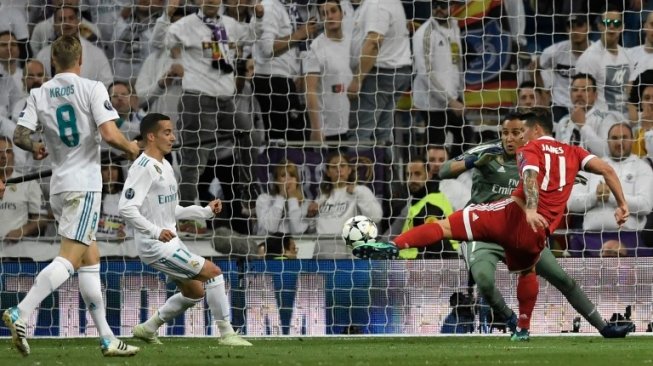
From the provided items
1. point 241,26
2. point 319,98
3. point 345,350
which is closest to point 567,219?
point 319,98

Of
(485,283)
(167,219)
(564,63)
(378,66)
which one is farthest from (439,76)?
(167,219)

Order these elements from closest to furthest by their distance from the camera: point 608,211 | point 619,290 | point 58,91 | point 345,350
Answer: point 58,91 < point 345,350 < point 619,290 < point 608,211

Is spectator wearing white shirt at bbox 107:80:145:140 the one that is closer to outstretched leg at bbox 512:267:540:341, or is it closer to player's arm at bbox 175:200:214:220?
player's arm at bbox 175:200:214:220

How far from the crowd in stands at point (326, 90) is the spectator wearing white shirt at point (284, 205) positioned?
14mm

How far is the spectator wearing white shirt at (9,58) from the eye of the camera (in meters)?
14.2

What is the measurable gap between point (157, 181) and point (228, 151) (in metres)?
4.59

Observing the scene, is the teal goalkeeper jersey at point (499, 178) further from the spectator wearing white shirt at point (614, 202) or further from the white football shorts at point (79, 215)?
the white football shorts at point (79, 215)

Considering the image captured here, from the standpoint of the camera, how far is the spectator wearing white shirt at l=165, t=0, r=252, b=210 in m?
14.0

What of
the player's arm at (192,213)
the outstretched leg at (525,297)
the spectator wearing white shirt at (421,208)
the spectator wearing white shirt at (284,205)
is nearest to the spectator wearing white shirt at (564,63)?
the spectator wearing white shirt at (421,208)

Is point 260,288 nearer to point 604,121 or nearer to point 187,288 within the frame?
point 187,288

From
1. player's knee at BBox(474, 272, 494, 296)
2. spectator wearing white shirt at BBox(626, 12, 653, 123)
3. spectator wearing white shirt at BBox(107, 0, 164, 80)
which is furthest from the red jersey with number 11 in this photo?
spectator wearing white shirt at BBox(107, 0, 164, 80)

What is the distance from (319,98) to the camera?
47.4ft

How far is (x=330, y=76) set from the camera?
14.4 meters

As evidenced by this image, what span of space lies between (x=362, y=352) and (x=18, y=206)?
5956 millimetres
